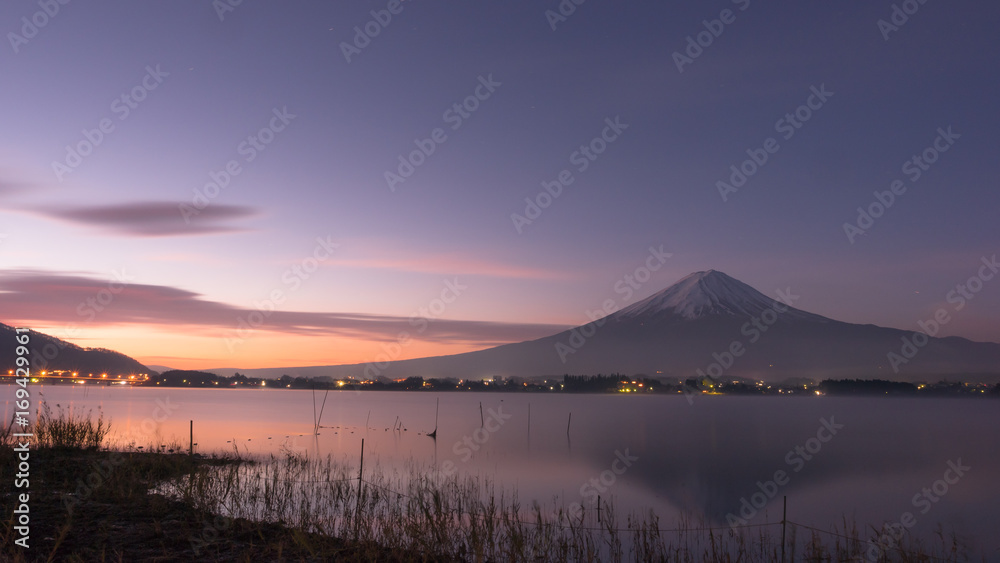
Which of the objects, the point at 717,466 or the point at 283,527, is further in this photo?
the point at 717,466

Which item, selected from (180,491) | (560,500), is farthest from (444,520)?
(560,500)

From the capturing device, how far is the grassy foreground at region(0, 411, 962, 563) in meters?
10.3

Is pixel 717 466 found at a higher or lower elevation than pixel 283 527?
lower

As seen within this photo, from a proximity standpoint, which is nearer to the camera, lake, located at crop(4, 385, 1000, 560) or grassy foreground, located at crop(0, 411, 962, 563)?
grassy foreground, located at crop(0, 411, 962, 563)

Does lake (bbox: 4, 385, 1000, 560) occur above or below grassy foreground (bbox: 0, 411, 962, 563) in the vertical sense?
below

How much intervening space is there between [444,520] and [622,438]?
42549mm

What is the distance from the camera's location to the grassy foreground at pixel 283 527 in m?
10.3

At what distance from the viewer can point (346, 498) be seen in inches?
695

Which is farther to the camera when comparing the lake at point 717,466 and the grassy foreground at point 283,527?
the lake at point 717,466

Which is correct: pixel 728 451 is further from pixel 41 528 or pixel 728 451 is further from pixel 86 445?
pixel 41 528

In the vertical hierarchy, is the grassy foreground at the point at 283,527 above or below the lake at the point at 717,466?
Result: above

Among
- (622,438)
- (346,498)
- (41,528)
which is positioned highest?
(41,528)

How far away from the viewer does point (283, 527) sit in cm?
1239

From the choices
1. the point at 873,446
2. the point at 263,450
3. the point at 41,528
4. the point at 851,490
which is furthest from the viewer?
the point at 873,446
